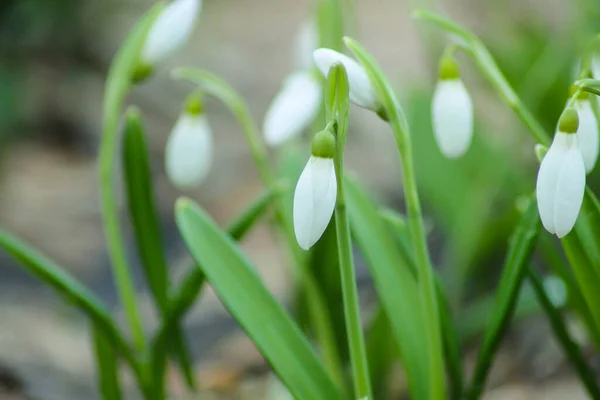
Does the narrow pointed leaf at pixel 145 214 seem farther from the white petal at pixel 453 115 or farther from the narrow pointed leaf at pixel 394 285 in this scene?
the white petal at pixel 453 115

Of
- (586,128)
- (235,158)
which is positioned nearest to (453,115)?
(586,128)

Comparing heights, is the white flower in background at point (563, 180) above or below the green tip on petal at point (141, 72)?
below

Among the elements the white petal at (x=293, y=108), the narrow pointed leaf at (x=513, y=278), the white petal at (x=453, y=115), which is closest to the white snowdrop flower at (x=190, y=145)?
the white petal at (x=293, y=108)

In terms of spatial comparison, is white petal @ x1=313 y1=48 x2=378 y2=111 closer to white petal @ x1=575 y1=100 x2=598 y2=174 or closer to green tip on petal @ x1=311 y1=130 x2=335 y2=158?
green tip on petal @ x1=311 y1=130 x2=335 y2=158

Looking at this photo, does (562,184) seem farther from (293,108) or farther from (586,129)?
(293,108)

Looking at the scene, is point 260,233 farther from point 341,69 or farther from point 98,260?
point 341,69

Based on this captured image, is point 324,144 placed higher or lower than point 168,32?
lower

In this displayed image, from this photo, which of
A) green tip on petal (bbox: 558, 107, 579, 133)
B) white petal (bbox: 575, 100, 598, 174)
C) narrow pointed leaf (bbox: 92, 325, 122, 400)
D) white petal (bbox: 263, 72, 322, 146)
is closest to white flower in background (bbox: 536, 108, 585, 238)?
green tip on petal (bbox: 558, 107, 579, 133)
